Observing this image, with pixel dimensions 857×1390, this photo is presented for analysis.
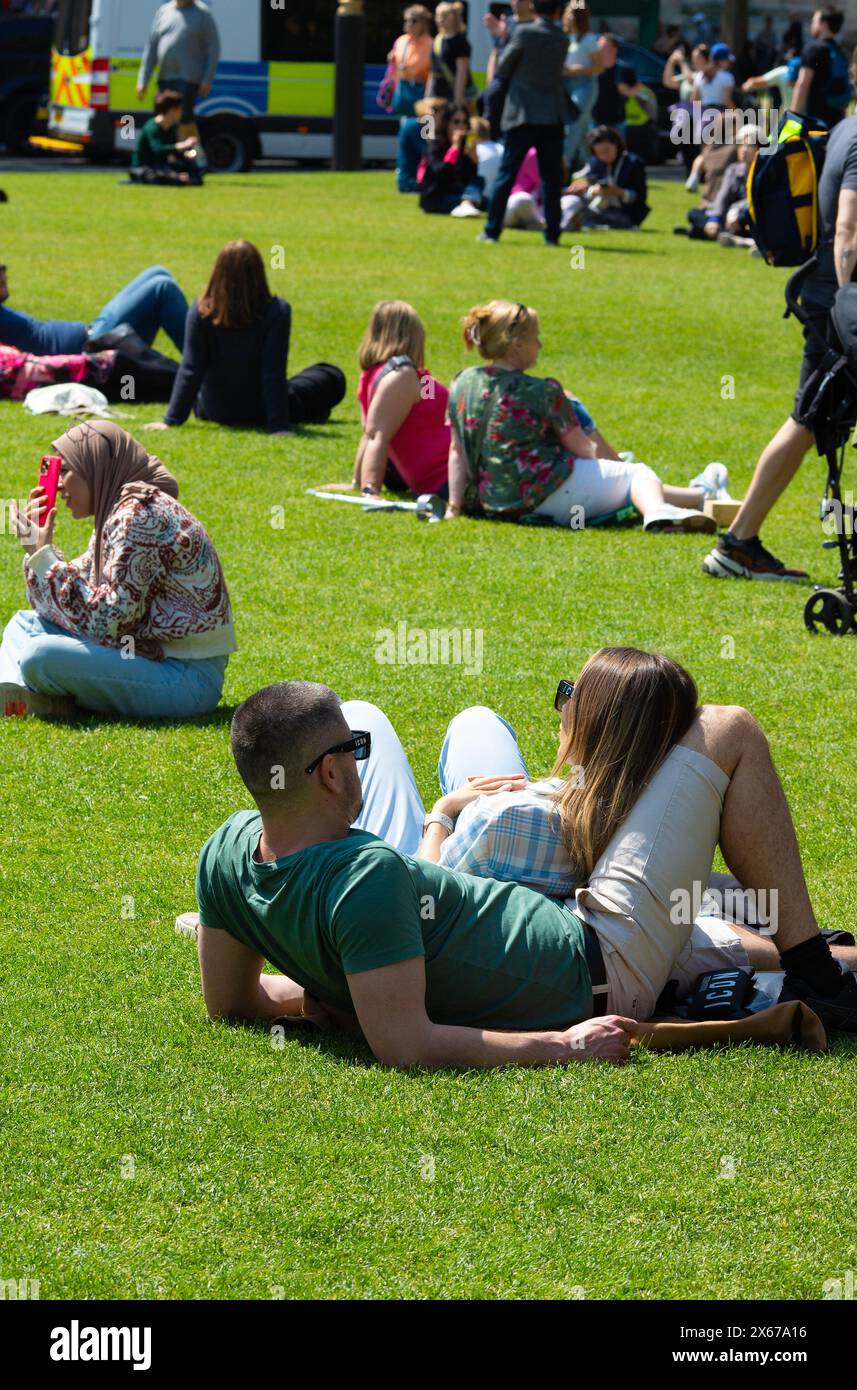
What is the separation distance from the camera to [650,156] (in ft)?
101

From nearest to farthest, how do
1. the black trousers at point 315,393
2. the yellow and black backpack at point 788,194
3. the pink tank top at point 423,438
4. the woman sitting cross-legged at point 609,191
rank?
the yellow and black backpack at point 788,194 → the pink tank top at point 423,438 → the black trousers at point 315,393 → the woman sitting cross-legged at point 609,191

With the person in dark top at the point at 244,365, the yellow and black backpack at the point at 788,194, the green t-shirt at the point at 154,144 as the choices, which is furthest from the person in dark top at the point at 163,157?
the yellow and black backpack at the point at 788,194

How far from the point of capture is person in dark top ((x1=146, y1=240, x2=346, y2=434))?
11.2 metres

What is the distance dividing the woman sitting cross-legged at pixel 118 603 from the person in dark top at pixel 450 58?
1946cm

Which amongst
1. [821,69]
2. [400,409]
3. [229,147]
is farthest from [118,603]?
[229,147]

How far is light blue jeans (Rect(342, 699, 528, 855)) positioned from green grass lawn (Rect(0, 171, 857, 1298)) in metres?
0.63

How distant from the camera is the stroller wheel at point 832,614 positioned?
26.6ft

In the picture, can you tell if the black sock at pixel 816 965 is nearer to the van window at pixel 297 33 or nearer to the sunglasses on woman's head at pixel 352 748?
the sunglasses on woman's head at pixel 352 748

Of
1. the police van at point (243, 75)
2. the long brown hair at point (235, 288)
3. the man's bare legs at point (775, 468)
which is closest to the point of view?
the man's bare legs at point (775, 468)

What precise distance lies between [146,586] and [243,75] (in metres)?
22.0

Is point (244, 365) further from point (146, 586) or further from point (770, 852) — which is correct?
point (770, 852)

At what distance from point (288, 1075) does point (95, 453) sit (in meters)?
2.99

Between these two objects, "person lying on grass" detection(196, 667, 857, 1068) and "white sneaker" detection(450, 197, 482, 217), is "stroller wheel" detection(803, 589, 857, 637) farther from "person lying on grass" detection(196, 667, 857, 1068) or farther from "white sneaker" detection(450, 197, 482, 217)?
"white sneaker" detection(450, 197, 482, 217)

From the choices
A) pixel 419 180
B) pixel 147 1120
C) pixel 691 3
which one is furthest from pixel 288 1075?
pixel 691 3
